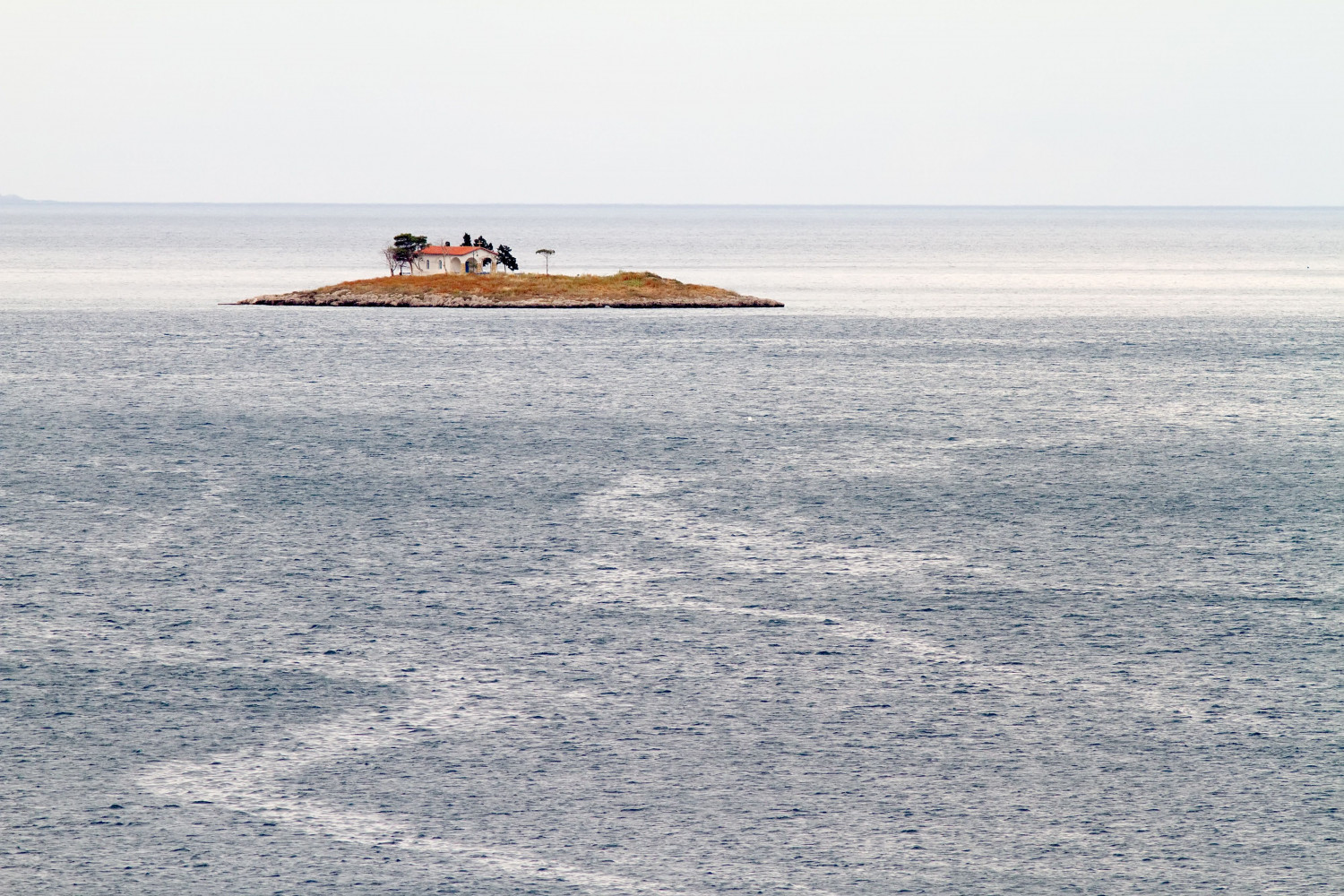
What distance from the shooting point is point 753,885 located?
19141mm

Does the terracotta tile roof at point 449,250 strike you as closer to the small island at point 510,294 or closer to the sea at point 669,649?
the small island at point 510,294

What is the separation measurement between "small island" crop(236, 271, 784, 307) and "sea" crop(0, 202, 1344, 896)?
2793 inches

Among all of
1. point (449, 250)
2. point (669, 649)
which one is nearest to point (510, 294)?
point (449, 250)

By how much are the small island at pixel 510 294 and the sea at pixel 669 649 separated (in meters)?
71.0

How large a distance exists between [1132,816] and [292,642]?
58.9 ft

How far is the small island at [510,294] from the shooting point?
14500 cm

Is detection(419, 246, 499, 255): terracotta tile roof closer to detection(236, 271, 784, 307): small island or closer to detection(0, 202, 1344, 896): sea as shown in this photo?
detection(236, 271, 784, 307): small island

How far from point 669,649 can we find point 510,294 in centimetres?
11993

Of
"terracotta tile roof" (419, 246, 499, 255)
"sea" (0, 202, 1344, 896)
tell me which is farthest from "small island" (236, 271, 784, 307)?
"sea" (0, 202, 1344, 896)

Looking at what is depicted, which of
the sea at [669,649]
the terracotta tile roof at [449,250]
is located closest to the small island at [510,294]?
the terracotta tile roof at [449,250]

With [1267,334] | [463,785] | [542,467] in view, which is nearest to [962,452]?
[542,467]

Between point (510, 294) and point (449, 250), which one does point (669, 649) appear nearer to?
point (510, 294)

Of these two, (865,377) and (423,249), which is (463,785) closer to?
(865,377)

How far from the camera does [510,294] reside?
484ft
